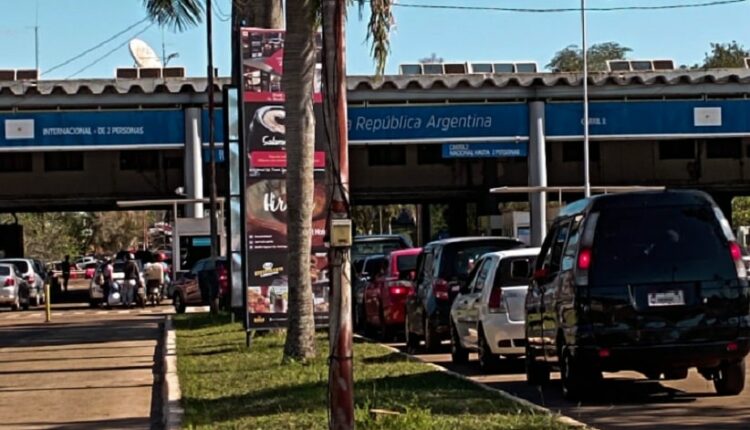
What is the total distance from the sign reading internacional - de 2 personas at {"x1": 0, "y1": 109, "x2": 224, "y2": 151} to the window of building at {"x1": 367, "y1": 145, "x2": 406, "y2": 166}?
6.52 m

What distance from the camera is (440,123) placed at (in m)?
48.2

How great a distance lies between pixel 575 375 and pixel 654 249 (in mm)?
1483

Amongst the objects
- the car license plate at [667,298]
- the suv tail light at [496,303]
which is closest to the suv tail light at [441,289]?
the suv tail light at [496,303]

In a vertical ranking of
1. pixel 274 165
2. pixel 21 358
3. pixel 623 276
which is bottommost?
pixel 21 358

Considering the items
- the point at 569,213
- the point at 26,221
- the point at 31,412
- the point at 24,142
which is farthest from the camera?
the point at 26,221

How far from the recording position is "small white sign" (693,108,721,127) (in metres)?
47.9

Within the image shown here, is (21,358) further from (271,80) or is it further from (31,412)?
(31,412)

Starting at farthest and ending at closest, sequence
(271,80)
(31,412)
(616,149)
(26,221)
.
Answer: (26,221), (616,149), (271,80), (31,412)

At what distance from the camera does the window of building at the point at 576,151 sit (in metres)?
51.6

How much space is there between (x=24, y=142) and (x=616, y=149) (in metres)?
20.7

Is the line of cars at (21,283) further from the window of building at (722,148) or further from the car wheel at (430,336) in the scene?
the car wheel at (430,336)

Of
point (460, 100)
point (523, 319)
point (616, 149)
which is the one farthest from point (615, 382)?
point (616, 149)

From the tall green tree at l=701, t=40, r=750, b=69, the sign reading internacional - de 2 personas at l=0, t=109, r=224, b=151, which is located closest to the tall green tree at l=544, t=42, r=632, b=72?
the tall green tree at l=701, t=40, r=750, b=69

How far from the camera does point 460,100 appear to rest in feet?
158
